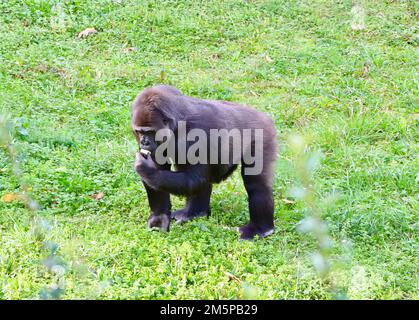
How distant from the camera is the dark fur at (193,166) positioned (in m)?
4.64

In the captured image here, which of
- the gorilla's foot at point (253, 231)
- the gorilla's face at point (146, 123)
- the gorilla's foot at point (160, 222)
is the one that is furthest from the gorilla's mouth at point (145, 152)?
the gorilla's foot at point (253, 231)

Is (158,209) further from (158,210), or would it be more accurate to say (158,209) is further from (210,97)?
(210,97)

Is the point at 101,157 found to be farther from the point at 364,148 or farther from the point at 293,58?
the point at 293,58

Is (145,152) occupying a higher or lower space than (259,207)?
higher

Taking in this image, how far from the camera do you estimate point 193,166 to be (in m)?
4.88

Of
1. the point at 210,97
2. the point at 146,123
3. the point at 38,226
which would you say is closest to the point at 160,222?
the point at 146,123

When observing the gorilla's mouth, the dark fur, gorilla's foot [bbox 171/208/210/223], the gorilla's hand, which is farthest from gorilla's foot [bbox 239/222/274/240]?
the gorilla's mouth

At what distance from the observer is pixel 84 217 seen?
527 centimetres

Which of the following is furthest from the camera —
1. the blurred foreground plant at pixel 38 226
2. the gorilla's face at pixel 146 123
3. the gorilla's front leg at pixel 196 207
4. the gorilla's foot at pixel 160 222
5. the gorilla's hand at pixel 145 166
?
the gorilla's front leg at pixel 196 207

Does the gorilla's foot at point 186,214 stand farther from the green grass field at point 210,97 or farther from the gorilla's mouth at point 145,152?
the gorilla's mouth at point 145,152

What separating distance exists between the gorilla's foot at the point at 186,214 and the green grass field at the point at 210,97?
133 millimetres

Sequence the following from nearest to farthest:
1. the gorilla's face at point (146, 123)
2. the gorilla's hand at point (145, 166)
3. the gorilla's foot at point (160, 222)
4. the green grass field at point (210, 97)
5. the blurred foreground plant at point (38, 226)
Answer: the blurred foreground plant at point (38, 226) < the green grass field at point (210, 97) < the gorilla's face at point (146, 123) < the gorilla's hand at point (145, 166) < the gorilla's foot at point (160, 222)

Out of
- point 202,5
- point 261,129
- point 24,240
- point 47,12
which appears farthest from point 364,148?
point 47,12

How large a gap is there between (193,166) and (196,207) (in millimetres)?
663
